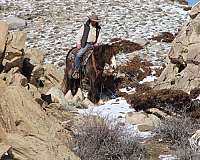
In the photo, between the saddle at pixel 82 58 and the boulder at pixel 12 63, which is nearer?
the boulder at pixel 12 63

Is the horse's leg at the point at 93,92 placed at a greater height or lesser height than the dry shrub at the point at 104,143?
lesser

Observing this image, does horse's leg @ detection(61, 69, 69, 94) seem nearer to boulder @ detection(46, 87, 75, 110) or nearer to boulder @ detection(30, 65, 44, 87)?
boulder @ detection(30, 65, 44, 87)

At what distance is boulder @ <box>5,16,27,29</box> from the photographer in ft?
104

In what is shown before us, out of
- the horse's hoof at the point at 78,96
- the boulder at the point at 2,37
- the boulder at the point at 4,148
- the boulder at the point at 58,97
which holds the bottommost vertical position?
the horse's hoof at the point at 78,96

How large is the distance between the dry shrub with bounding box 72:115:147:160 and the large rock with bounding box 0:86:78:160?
44 cm

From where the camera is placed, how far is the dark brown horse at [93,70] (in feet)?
58.3

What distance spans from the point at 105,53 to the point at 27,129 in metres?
9.34

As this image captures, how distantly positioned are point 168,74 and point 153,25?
43.0ft

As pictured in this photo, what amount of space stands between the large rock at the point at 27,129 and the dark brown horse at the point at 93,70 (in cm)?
769

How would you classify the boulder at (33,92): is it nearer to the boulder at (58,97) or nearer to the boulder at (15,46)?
the boulder at (58,97)

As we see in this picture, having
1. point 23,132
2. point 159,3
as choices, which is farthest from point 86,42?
point 159,3

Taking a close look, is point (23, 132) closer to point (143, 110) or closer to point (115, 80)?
point (143, 110)

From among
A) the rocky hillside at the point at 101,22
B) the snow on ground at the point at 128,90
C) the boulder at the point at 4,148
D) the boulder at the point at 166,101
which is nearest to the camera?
the boulder at the point at 4,148

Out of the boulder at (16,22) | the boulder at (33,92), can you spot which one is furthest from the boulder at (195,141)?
the boulder at (16,22)
